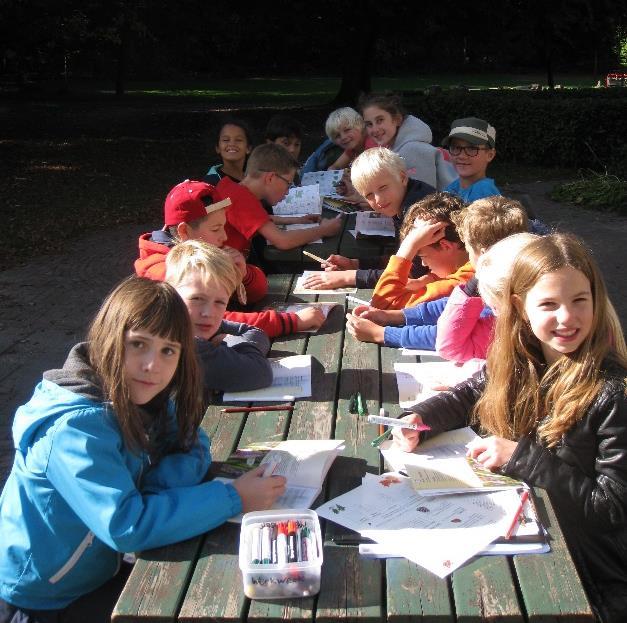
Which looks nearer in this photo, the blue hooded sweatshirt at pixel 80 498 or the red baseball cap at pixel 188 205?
the blue hooded sweatshirt at pixel 80 498

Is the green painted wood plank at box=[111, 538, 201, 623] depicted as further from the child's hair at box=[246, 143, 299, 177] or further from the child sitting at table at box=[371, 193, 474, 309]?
the child's hair at box=[246, 143, 299, 177]

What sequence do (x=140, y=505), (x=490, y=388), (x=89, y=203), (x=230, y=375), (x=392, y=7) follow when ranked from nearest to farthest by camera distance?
1. (x=140, y=505)
2. (x=490, y=388)
3. (x=230, y=375)
4. (x=89, y=203)
5. (x=392, y=7)

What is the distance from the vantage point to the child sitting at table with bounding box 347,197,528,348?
9.87 feet

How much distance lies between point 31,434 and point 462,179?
A: 3.65m

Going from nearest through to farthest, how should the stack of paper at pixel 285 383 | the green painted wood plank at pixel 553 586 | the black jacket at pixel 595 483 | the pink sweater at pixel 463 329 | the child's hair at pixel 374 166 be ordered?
the green painted wood plank at pixel 553 586 → the black jacket at pixel 595 483 → the stack of paper at pixel 285 383 → the pink sweater at pixel 463 329 → the child's hair at pixel 374 166

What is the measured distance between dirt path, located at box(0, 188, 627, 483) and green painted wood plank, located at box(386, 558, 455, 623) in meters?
2.61

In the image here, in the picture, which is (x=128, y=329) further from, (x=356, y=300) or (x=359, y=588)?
(x=356, y=300)

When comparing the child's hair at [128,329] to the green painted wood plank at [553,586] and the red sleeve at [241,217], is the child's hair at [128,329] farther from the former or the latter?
the red sleeve at [241,217]

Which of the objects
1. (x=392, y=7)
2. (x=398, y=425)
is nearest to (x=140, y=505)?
(x=398, y=425)

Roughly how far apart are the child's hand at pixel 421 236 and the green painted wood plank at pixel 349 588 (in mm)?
1999

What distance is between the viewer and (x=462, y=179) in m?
5.07

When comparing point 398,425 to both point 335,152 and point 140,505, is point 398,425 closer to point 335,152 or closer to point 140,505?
point 140,505

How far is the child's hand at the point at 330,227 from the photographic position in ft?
16.8

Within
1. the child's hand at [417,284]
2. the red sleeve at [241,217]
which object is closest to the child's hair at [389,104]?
the red sleeve at [241,217]
